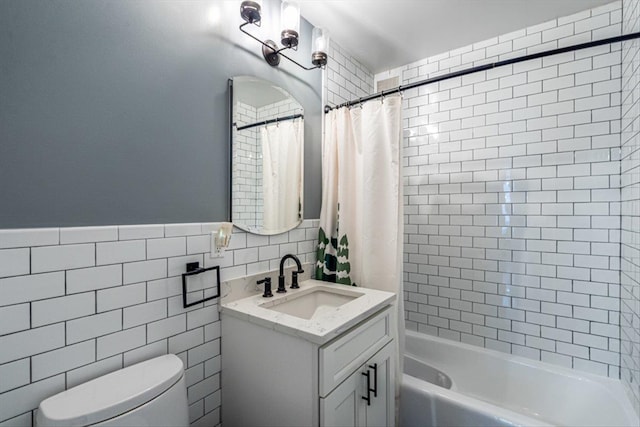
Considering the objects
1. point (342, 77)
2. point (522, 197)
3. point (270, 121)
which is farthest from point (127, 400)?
Result: point (522, 197)

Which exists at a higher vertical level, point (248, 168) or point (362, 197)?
point (248, 168)

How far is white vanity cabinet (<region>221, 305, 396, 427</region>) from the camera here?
3.28 ft

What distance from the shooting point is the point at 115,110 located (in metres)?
0.97

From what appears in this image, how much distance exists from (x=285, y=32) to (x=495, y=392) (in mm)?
2575

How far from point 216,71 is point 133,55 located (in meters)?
0.34

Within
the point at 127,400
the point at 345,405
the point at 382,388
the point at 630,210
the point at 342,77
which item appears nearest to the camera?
the point at 127,400

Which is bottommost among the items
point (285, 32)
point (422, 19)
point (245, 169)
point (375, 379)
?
point (375, 379)

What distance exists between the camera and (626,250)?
158 centimetres

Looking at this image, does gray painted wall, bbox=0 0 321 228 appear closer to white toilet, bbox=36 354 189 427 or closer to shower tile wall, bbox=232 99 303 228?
shower tile wall, bbox=232 99 303 228

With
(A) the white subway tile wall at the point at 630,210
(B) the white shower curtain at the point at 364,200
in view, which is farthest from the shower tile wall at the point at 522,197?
(B) the white shower curtain at the point at 364,200

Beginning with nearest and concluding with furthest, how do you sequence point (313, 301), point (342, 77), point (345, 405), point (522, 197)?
point (345, 405)
point (313, 301)
point (522, 197)
point (342, 77)

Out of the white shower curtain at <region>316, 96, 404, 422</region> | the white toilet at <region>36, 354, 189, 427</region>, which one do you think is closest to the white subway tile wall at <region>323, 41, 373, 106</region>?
the white shower curtain at <region>316, 96, 404, 422</region>

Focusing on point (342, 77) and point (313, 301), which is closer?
point (313, 301)

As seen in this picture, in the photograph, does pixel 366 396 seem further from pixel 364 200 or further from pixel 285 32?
pixel 285 32
